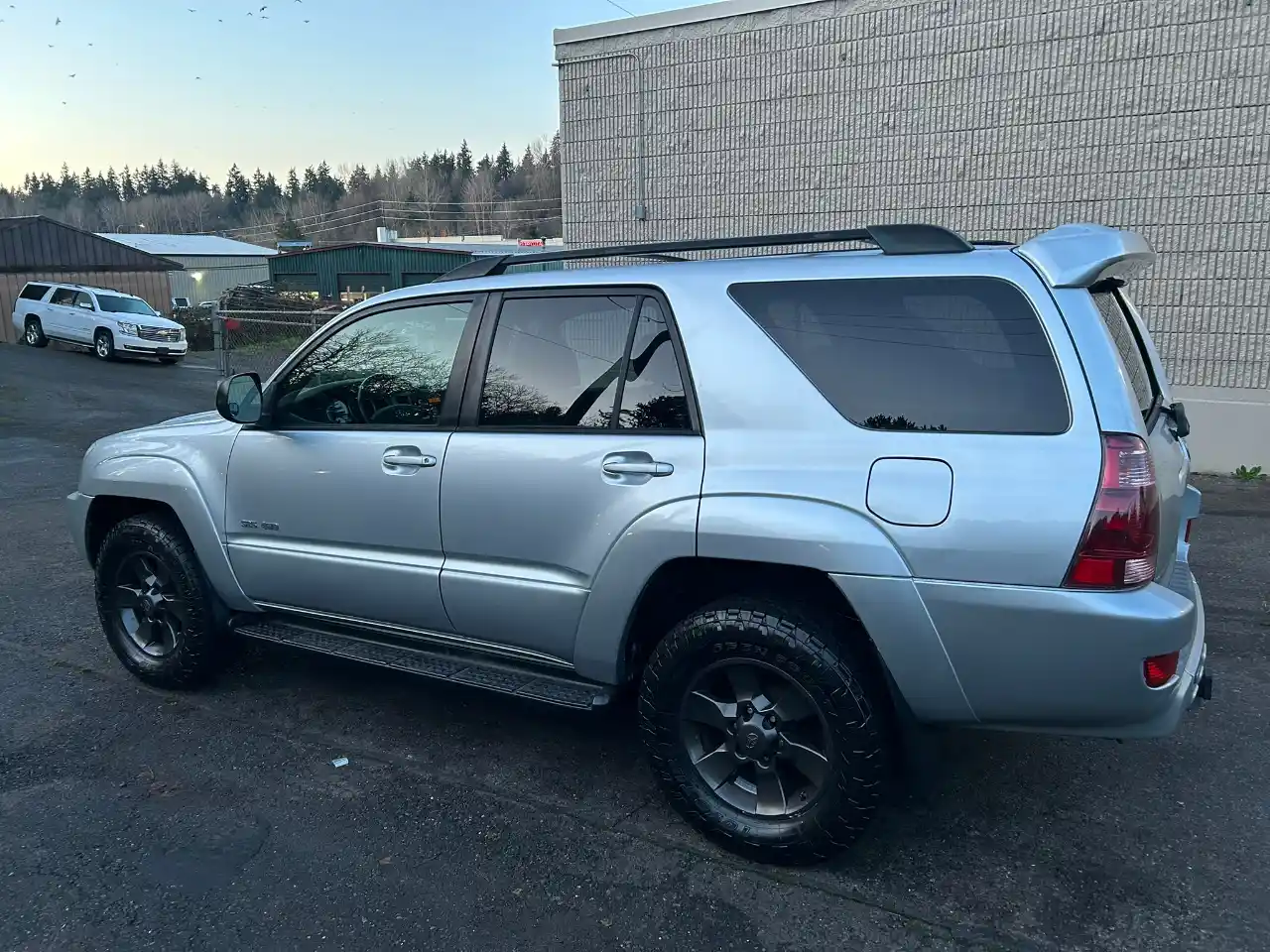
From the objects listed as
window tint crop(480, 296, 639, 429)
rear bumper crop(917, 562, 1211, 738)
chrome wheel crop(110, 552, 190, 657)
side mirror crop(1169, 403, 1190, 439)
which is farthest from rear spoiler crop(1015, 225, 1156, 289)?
chrome wheel crop(110, 552, 190, 657)

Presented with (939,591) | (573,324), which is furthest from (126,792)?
(939,591)

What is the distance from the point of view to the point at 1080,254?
9.12ft

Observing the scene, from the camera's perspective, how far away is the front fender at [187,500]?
4273 mm

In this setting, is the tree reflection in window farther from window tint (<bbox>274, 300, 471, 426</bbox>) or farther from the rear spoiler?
the rear spoiler

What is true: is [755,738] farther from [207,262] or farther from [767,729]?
[207,262]

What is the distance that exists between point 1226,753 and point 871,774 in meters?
1.85

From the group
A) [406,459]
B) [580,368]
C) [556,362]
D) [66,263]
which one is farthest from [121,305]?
[580,368]

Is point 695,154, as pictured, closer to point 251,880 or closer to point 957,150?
point 957,150

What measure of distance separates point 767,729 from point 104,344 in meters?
24.5

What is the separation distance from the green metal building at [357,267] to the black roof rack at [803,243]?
3162 centimetres

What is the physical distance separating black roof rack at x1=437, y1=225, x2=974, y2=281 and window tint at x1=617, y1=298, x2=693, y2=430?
36 centimetres

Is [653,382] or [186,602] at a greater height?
[653,382]

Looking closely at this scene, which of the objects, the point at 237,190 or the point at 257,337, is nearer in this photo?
the point at 257,337

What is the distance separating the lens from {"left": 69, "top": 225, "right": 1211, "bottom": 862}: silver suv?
2660 mm
